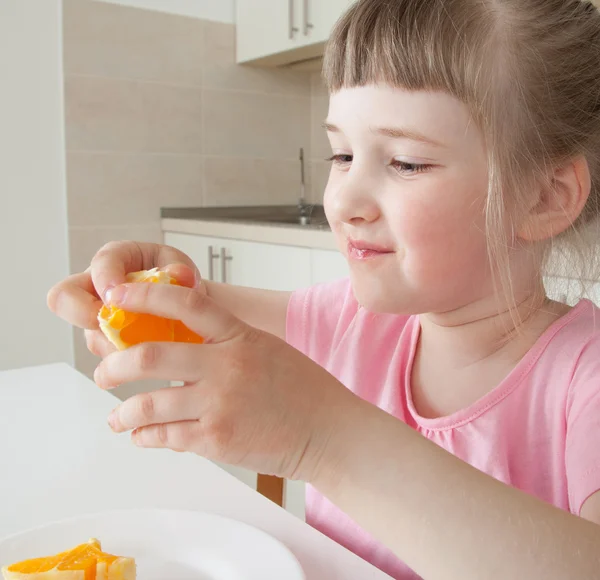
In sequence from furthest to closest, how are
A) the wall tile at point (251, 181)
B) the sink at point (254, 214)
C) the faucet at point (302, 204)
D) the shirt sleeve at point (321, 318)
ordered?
the faucet at point (302, 204) → the wall tile at point (251, 181) → the sink at point (254, 214) → the shirt sleeve at point (321, 318)

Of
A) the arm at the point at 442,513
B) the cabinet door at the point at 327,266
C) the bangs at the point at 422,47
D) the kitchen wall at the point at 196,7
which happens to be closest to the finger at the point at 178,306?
the arm at the point at 442,513

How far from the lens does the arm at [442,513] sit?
0.46 meters

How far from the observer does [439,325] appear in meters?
0.83

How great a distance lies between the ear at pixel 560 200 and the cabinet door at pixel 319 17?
5.48ft

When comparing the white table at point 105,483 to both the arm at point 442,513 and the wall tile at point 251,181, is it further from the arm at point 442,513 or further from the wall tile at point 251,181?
the wall tile at point 251,181

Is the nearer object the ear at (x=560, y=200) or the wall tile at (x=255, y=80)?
the ear at (x=560, y=200)

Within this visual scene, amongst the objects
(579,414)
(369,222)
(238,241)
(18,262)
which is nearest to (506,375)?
(579,414)

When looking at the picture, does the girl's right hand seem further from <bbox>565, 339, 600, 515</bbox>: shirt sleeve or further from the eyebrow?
<bbox>565, 339, 600, 515</bbox>: shirt sleeve

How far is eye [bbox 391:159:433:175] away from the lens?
2.15ft

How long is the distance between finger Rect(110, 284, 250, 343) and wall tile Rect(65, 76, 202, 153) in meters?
2.10

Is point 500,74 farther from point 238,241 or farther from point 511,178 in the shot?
point 238,241

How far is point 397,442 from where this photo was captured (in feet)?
1.61

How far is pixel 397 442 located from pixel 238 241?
1.77 m

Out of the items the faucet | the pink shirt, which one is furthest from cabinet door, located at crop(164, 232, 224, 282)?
the pink shirt
